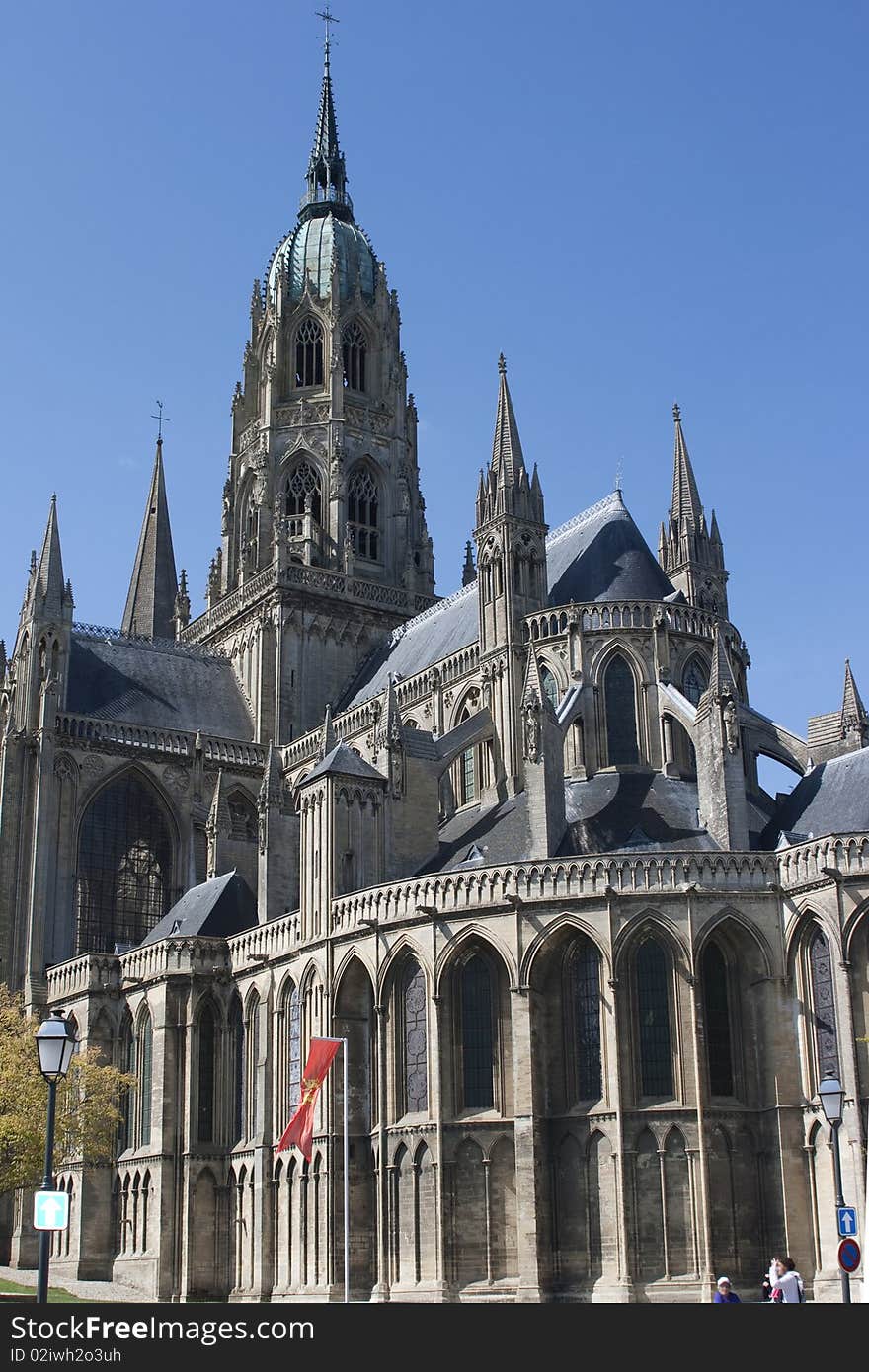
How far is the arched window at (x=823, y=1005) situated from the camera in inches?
1486

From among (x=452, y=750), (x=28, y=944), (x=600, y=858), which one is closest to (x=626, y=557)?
(x=452, y=750)

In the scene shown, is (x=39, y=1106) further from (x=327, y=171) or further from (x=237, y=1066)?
(x=327, y=171)

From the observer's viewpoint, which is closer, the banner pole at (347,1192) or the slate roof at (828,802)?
the banner pole at (347,1192)

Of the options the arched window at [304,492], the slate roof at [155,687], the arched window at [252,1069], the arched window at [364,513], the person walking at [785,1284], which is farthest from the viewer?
the arched window at [364,513]

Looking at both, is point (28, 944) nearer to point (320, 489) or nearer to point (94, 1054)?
point (94, 1054)

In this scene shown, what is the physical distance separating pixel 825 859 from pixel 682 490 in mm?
23492

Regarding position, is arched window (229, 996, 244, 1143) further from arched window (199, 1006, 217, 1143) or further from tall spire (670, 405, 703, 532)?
tall spire (670, 405, 703, 532)

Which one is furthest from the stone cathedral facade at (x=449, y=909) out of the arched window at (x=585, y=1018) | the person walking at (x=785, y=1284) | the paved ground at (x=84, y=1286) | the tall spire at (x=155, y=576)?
the tall spire at (x=155, y=576)

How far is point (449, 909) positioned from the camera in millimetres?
41125

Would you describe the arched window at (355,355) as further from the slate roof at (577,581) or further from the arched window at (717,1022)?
the arched window at (717,1022)

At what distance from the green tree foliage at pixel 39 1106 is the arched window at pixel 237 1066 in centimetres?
304

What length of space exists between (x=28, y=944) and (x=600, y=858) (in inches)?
1033

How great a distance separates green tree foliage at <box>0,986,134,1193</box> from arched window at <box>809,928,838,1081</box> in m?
18.6

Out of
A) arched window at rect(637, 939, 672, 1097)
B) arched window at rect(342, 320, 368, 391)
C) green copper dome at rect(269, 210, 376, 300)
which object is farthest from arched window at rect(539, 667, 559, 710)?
green copper dome at rect(269, 210, 376, 300)
